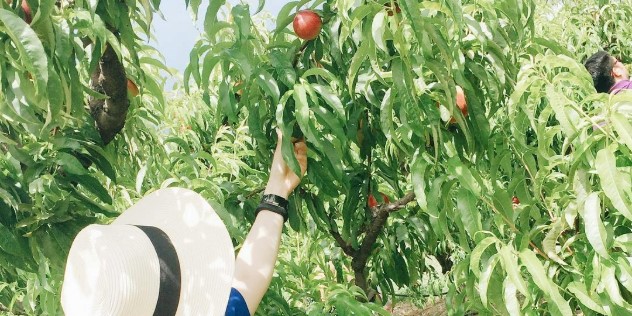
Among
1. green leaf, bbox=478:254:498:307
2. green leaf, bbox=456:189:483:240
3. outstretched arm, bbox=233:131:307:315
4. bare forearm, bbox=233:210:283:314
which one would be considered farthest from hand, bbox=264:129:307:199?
green leaf, bbox=478:254:498:307

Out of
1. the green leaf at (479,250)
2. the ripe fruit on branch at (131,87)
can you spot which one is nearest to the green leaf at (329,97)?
the green leaf at (479,250)

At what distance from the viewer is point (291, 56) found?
1.60 m

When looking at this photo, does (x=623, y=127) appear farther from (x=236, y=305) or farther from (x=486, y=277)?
(x=236, y=305)

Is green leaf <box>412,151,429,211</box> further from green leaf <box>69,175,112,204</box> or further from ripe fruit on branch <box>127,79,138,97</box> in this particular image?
ripe fruit on branch <box>127,79,138,97</box>

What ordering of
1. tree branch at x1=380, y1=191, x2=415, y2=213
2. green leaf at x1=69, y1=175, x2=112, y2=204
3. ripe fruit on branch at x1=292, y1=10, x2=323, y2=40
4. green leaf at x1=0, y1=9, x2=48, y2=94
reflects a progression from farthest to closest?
tree branch at x1=380, y1=191, x2=415, y2=213
green leaf at x1=69, y1=175, x2=112, y2=204
ripe fruit on branch at x1=292, y1=10, x2=323, y2=40
green leaf at x1=0, y1=9, x2=48, y2=94

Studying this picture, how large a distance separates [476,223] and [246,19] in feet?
1.84

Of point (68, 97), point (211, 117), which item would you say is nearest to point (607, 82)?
point (211, 117)

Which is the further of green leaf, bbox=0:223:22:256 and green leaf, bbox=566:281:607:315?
green leaf, bbox=0:223:22:256

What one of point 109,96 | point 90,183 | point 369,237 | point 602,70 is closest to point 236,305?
point 90,183

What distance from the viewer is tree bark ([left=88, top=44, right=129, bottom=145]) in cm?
165

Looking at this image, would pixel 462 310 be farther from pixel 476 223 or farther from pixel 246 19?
pixel 246 19

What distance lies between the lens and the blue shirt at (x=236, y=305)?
1.31 m

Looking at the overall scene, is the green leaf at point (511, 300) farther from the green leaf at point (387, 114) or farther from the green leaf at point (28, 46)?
the green leaf at point (28, 46)

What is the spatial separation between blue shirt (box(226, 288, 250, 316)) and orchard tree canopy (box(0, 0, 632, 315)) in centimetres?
22
